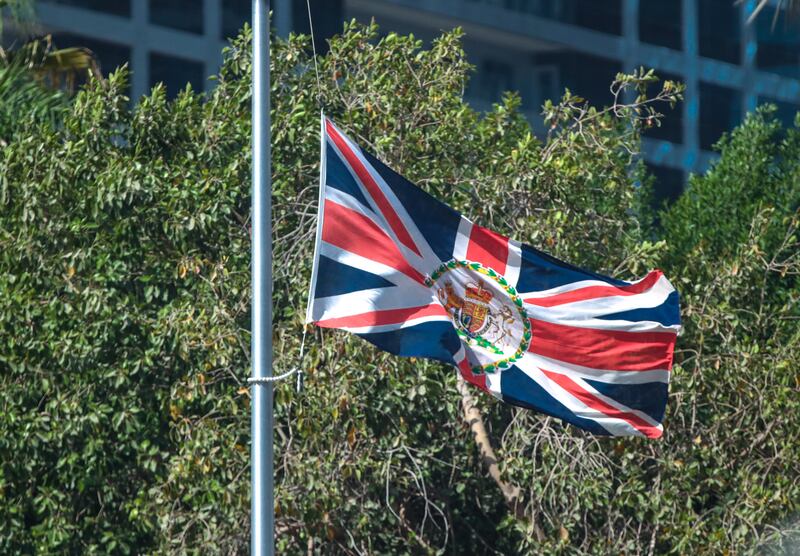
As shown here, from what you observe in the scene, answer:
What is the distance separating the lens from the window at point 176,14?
34.8 m

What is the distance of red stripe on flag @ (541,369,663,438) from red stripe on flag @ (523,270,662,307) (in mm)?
495

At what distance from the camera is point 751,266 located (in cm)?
1366

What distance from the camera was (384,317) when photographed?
989 cm

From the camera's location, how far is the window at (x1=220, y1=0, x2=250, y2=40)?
35.7 meters

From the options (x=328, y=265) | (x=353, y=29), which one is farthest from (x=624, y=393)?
(x=353, y=29)

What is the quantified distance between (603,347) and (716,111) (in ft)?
137

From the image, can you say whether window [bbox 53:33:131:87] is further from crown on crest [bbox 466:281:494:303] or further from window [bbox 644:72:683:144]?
crown on crest [bbox 466:281:494:303]

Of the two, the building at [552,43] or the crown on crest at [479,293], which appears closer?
the crown on crest at [479,293]

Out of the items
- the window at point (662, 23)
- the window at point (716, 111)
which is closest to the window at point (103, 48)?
the window at point (662, 23)

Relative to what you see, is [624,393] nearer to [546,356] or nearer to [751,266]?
[546,356]

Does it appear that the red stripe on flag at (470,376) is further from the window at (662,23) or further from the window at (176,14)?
the window at (662,23)

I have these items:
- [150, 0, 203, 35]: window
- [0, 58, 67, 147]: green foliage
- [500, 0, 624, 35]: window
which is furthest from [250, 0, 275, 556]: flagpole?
[500, 0, 624, 35]: window

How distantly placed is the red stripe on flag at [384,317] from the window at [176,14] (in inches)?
1023

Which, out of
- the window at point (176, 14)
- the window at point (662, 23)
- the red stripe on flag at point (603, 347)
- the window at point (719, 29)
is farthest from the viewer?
the window at point (719, 29)
